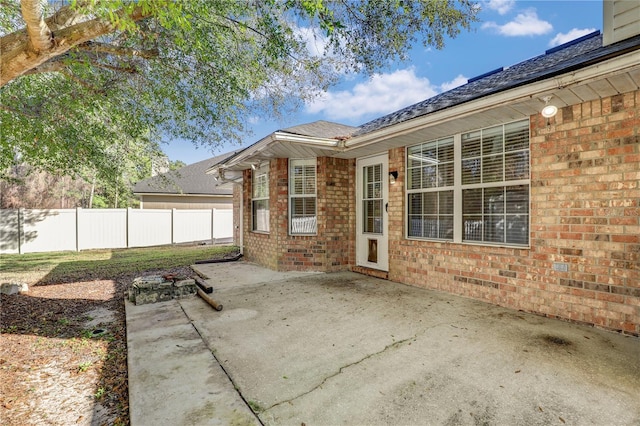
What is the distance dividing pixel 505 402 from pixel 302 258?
16.7 ft

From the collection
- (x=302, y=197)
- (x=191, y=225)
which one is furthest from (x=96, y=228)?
(x=302, y=197)

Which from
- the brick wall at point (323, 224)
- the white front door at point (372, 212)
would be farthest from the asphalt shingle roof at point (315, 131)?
the white front door at point (372, 212)

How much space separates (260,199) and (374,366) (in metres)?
6.18

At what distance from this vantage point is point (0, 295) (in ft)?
17.1

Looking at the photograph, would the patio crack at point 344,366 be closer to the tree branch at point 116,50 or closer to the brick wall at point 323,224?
the brick wall at point 323,224

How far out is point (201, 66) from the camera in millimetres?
5332

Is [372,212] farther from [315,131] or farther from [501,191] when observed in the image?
[501,191]

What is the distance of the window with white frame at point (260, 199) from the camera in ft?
25.9

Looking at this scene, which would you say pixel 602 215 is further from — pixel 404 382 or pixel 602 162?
pixel 404 382

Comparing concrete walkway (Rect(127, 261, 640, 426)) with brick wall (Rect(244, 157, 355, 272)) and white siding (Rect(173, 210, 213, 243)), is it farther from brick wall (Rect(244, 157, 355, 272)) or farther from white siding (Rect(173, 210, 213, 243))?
white siding (Rect(173, 210, 213, 243))

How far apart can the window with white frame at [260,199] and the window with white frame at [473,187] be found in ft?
12.5

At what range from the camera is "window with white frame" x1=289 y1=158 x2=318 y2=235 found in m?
6.91

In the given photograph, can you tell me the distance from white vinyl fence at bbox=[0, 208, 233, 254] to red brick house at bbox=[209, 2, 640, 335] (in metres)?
9.35

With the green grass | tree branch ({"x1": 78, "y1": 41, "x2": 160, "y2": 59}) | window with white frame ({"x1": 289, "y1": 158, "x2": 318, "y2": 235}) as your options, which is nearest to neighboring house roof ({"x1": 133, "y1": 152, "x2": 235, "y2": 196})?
the green grass
